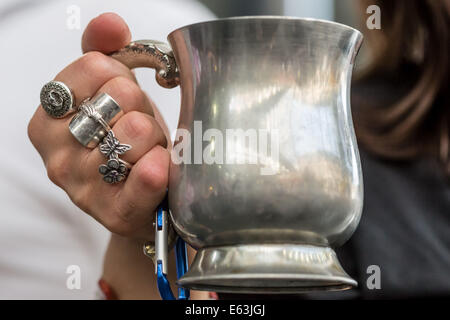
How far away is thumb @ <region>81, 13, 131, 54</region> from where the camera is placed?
17.8 inches

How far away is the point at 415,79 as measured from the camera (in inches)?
38.1

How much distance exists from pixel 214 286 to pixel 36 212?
0.43 metres

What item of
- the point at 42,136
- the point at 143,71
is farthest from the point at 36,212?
the point at 42,136

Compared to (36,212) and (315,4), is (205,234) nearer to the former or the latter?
(36,212)

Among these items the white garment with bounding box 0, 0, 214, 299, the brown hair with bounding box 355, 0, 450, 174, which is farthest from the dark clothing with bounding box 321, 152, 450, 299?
the white garment with bounding box 0, 0, 214, 299

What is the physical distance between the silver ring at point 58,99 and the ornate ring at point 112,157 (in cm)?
4

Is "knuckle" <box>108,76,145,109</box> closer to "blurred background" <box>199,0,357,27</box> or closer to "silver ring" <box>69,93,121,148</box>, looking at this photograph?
"silver ring" <box>69,93,121,148</box>

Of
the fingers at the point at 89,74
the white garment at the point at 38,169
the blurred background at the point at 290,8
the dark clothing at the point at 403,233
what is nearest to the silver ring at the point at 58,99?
the fingers at the point at 89,74

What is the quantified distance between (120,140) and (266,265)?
13cm

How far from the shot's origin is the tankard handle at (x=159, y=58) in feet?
1.41

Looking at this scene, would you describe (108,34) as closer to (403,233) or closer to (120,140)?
(120,140)

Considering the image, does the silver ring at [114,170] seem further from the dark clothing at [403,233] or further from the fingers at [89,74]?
the dark clothing at [403,233]

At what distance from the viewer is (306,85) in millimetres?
367
